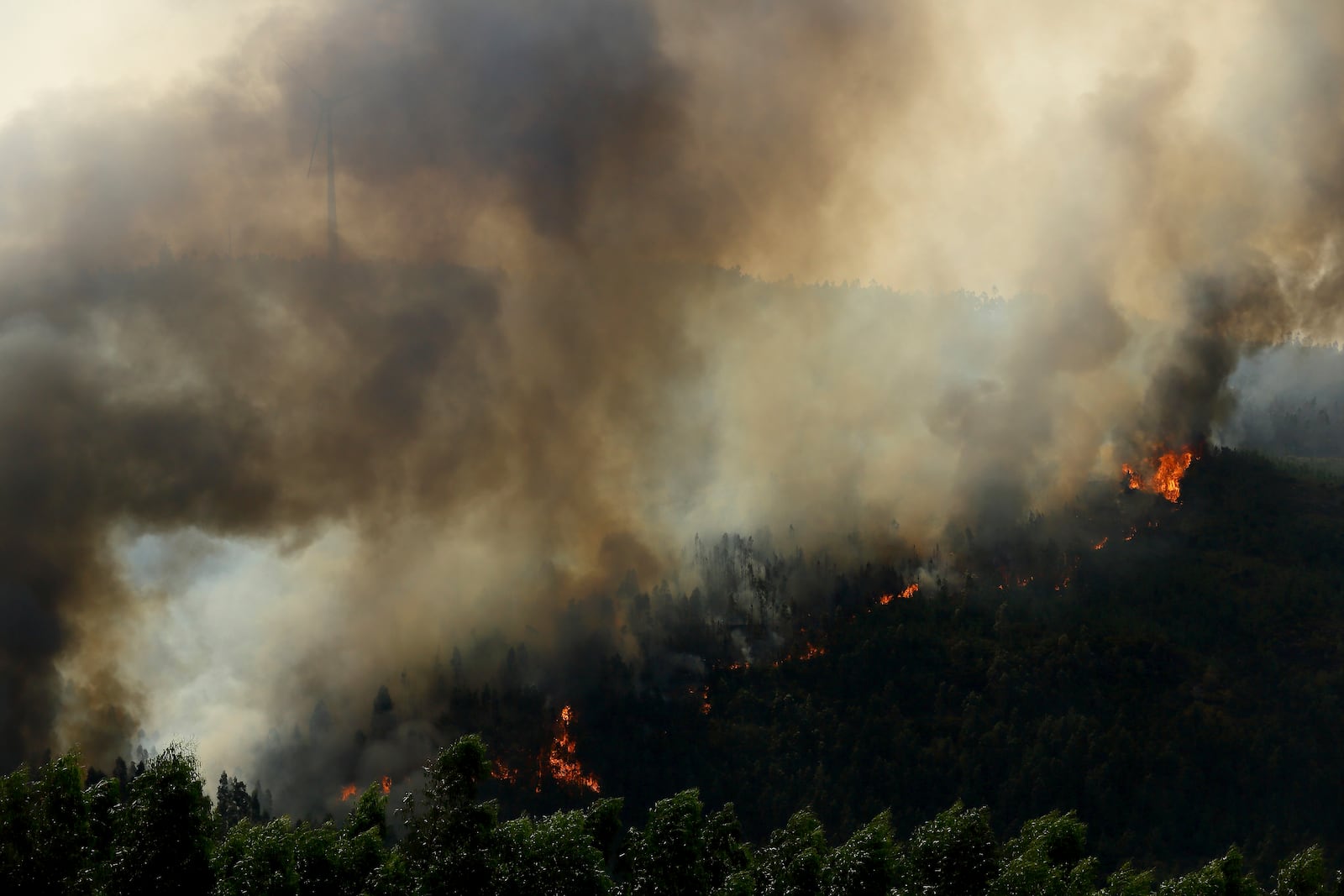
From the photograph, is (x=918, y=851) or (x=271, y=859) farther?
(x=918, y=851)

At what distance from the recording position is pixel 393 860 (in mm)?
110688

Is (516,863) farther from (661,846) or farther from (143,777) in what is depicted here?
(143,777)

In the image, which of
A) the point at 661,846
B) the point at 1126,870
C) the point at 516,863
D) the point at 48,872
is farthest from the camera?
the point at 1126,870

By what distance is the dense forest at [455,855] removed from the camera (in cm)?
10356

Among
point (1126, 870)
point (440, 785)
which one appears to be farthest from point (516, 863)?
point (1126, 870)

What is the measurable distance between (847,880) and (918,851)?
292 inches

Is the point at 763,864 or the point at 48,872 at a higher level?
the point at 48,872

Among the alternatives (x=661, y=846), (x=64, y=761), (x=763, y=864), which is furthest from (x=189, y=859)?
(x=763, y=864)

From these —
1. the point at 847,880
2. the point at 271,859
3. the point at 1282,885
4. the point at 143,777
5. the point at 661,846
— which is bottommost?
the point at 1282,885

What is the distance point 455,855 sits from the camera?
360 ft

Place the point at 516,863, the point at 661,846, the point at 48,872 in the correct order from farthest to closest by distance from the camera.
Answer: the point at 661,846
the point at 516,863
the point at 48,872

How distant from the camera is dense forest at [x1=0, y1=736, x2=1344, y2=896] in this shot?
104 metres

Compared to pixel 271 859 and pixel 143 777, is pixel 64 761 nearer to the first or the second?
pixel 143 777

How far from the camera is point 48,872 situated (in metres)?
102
